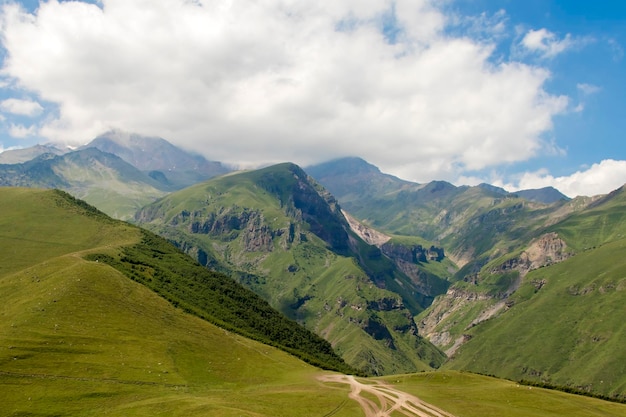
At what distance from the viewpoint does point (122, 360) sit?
119375mm

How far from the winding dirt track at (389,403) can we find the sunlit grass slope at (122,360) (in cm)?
446

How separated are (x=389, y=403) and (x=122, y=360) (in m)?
66.8

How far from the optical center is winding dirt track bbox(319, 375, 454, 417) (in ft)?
332

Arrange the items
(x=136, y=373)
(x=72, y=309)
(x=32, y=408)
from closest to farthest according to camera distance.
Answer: (x=32, y=408) < (x=136, y=373) < (x=72, y=309)

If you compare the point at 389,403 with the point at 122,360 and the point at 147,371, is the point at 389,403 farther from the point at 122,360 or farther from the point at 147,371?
the point at 122,360

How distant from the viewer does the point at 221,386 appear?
124 meters

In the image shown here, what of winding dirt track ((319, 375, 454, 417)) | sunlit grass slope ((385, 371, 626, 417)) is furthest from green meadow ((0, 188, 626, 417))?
winding dirt track ((319, 375, 454, 417))

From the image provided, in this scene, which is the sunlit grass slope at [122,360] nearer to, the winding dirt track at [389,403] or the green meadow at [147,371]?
the green meadow at [147,371]

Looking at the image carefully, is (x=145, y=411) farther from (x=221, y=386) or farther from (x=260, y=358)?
(x=260, y=358)

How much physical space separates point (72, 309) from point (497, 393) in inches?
4753

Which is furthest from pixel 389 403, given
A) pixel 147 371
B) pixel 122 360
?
pixel 122 360

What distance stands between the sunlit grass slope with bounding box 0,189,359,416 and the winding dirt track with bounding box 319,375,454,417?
4464mm

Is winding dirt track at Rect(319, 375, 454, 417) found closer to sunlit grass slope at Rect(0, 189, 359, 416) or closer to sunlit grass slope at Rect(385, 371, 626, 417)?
sunlit grass slope at Rect(385, 371, 626, 417)

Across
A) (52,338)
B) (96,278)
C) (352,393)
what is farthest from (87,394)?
(96,278)
